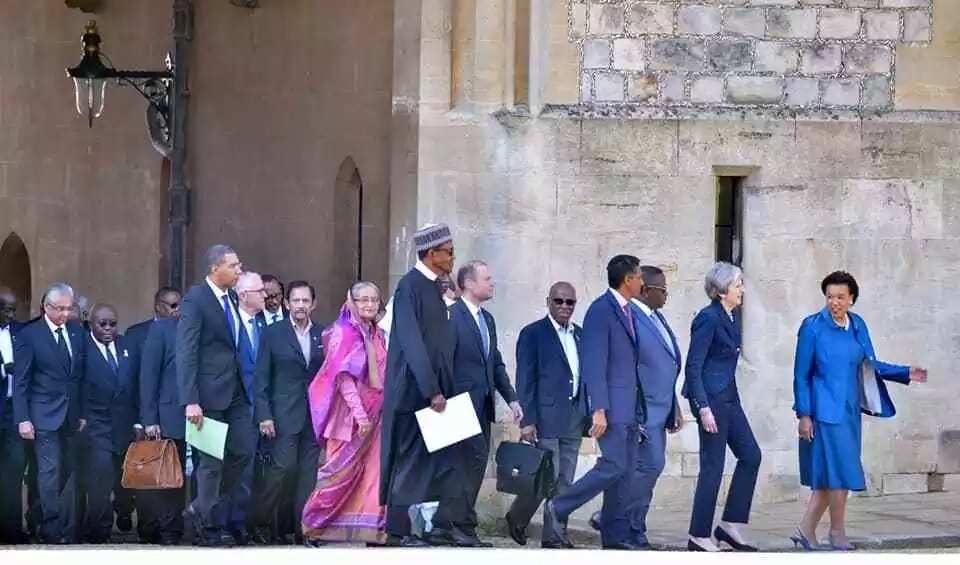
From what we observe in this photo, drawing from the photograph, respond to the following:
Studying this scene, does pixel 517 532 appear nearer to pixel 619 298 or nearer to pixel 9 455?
pixel 619 298

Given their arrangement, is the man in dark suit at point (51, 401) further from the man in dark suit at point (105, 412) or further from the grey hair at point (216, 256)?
the grey hair at point (216, 256)

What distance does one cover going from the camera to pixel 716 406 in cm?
1609

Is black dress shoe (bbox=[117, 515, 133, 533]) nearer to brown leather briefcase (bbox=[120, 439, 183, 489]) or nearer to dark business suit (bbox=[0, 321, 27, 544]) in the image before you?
dark business suit (bbox=[0, 321, 27, 544])

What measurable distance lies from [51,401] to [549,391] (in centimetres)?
289

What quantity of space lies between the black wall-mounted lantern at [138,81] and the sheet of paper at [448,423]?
783cm

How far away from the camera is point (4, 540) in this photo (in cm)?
1719

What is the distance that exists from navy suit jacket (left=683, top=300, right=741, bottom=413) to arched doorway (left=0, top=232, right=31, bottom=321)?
491 inches

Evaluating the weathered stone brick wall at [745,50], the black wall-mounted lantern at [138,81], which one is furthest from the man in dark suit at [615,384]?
the black wall-mounted lantern at [138,81]

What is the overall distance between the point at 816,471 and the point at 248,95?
26.6 feet

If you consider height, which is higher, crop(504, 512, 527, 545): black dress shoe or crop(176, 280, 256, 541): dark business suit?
crop(176, 280, 256, 541): dark business suit

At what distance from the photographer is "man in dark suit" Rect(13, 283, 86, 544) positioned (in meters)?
16.8

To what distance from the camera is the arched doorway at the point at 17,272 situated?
2742cm

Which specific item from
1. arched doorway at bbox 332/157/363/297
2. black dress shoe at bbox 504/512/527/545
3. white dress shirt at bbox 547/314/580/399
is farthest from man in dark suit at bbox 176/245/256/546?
arched doorway at bbox 332/157/363/297


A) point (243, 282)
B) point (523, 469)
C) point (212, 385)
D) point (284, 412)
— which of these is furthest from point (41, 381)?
point (523, 469)
